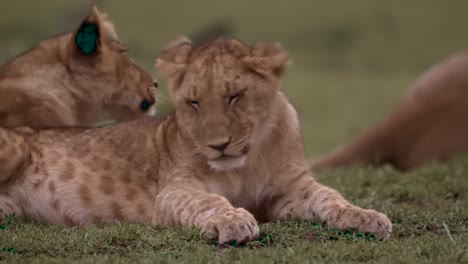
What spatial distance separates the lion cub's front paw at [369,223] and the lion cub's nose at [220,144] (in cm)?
52

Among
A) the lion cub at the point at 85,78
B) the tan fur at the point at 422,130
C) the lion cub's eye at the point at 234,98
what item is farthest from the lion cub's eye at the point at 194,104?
the tan fur at the point at 422,130

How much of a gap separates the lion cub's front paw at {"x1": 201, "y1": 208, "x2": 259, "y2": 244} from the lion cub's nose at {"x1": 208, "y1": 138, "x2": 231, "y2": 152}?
284mm

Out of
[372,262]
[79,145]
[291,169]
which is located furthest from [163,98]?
[372,262]

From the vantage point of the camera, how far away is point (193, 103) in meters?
3.80

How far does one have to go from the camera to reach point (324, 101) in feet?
40.4

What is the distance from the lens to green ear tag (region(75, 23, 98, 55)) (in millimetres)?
5020

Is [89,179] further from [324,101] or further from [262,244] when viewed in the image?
[324,101]

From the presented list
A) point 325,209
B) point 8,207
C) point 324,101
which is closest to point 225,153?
point 325,209

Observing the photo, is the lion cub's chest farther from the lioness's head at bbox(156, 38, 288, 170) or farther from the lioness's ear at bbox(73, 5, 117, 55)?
the lioness's ear at bbox(73, 5, 117, 55)

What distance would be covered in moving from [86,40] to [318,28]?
1030 cm

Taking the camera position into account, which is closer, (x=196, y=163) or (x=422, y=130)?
(x=196, y=163)

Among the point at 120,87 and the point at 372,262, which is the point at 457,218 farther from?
the point at 120,87

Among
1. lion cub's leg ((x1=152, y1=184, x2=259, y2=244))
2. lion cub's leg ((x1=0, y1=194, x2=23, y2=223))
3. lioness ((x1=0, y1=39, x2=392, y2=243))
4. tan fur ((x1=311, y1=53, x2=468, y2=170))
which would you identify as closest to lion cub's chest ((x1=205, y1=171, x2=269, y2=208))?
lioness ((x1=0, y1=39, x2=392, y2=243))

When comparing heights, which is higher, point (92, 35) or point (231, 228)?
point (92, 35)
